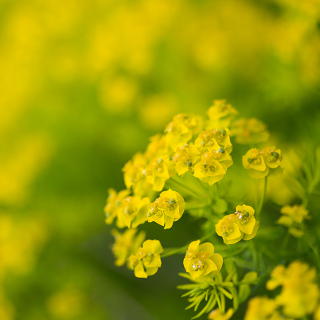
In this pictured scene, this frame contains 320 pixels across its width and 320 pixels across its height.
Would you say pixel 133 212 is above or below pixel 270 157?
below

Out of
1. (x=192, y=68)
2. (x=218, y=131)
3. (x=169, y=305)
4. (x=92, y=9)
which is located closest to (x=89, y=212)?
(x=169, y=305)

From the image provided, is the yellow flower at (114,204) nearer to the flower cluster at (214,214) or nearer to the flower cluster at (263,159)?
Answer: the flower cluster at (214,214)

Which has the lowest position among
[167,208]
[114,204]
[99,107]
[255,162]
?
[99,107]

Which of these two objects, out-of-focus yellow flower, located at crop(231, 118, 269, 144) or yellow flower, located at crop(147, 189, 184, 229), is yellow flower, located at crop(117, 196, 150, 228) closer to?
yellow flower, located at crop(147, 189, 184, 229)

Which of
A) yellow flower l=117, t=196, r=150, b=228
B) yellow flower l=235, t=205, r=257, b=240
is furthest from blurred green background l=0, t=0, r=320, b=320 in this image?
yellow flower l=235, t=205, r=257, b=240

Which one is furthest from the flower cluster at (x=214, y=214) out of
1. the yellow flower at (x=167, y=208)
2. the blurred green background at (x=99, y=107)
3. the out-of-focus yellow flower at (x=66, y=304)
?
the out-of-focus yellow flower at (x=66, y=304)

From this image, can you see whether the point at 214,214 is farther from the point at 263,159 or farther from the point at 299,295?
the point at 299,295

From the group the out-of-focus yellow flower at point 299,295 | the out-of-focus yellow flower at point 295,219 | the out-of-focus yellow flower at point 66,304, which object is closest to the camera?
the out-of-focus yellow flower at point 299,295

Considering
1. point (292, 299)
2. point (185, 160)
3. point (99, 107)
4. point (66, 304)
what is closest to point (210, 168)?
point (185, 160)

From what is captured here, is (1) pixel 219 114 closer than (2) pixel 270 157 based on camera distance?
No
